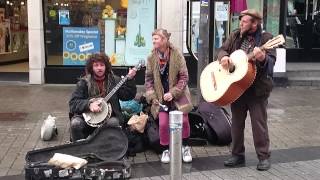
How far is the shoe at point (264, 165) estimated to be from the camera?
5.81 m

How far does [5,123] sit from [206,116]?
2976 mm

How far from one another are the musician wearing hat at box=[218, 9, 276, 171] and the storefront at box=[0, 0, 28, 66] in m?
9.02

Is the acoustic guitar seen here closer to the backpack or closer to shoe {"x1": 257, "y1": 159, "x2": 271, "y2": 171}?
shoe {"x1": 257, "y1": 159, "x2": 271, "y2": 171}

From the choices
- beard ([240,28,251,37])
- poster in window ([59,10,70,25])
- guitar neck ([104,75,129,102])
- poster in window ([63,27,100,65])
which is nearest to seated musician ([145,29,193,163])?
guitar neck ([104,75,129,102])

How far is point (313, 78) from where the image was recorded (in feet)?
38.5

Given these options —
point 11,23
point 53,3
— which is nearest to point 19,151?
point 53,3

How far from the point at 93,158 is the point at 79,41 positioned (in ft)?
18.8

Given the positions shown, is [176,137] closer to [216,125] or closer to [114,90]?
[114,90]

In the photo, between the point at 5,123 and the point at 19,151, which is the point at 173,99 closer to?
the point at 19,151

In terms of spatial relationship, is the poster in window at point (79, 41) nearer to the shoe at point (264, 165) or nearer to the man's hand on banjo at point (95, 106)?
the man's hand on banjo at point (95, 106)

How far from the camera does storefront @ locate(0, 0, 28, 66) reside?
13.9 meters

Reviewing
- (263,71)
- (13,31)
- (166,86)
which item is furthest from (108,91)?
(13,31)

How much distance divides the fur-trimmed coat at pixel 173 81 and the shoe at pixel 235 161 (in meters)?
0.71

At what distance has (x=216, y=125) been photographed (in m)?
6.74
